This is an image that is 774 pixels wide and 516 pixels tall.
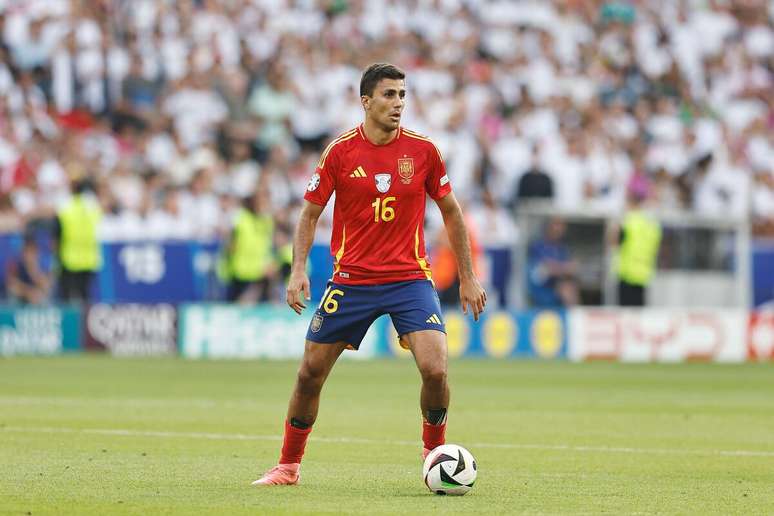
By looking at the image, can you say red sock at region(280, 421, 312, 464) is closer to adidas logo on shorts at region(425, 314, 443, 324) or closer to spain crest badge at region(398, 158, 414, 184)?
adidas logo on shorts at region(425, 314, 443, 324)

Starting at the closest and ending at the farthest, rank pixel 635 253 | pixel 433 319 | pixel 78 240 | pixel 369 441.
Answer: pixel 433 319, pixel 369 441, pixel 78 240, pixel 635 253

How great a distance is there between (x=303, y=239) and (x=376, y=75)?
40.1 inches

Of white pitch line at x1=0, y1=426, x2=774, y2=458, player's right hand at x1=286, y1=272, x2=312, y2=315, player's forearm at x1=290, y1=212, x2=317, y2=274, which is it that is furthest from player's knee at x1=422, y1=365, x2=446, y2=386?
white pitch line at x1=0, y1=426, x2=774, y2=458

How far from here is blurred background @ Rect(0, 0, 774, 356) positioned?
23266mm

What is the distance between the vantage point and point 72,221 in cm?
2227

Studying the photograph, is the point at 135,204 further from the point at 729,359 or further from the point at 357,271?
the point at 357,271

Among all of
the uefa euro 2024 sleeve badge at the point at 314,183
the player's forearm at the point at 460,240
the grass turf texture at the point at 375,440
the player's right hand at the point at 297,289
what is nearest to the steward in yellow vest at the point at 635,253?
the grass turf texture at the point at 375,440

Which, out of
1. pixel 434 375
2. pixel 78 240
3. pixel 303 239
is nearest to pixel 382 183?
pixel 303 239

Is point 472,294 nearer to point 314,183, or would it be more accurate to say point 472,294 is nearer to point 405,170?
point 405,170

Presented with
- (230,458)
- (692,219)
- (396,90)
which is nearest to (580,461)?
(230,458)

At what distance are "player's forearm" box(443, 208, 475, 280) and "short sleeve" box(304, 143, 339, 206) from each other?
71 centimetres

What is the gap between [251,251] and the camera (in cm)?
2309

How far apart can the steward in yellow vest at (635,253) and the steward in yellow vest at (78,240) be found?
791 cm

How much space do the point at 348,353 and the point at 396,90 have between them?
14.9 meters
